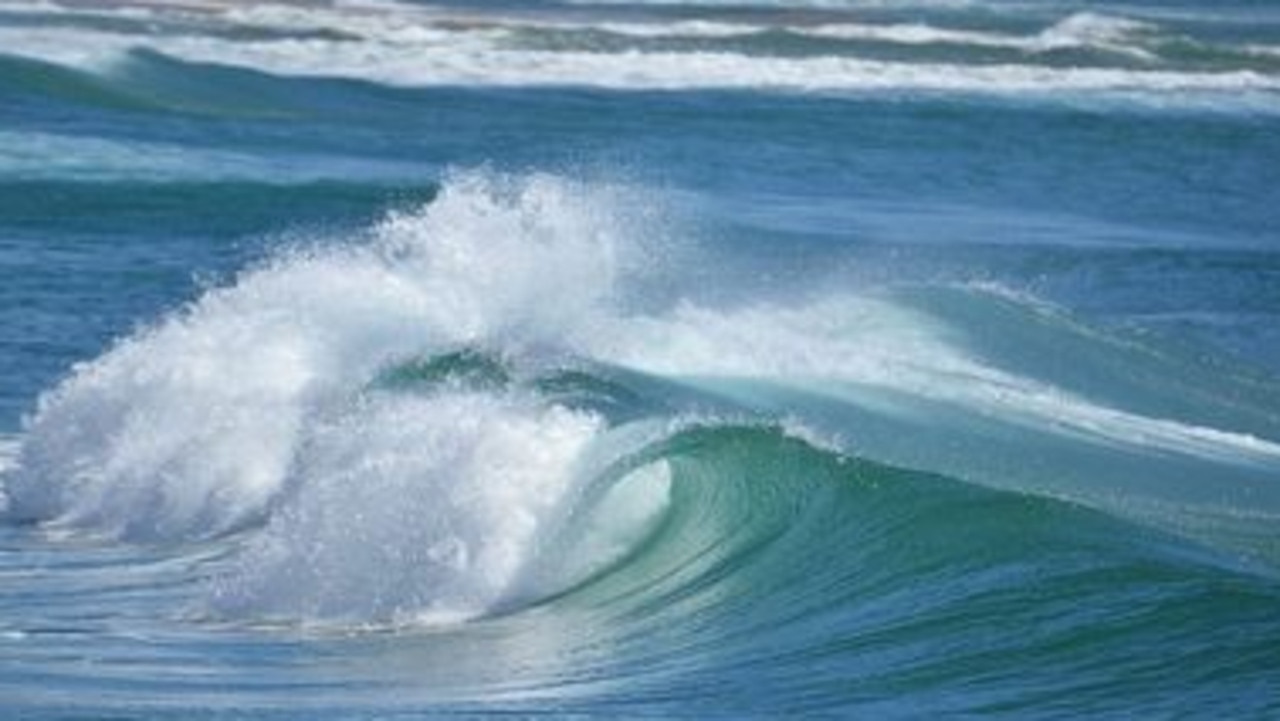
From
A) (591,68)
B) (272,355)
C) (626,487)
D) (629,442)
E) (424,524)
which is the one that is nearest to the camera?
(424,524)

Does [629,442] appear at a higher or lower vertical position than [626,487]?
higher

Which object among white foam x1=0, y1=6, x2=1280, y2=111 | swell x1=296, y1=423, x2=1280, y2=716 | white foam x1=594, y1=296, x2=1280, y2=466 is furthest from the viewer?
white foam x1=0, y1=6, x2=1280, y2=111

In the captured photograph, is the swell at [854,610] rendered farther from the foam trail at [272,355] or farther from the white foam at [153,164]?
the white foam at [153,164]

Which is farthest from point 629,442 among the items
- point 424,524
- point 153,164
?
point 153,164

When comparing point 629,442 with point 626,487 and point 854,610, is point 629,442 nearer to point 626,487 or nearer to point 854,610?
point 626,487

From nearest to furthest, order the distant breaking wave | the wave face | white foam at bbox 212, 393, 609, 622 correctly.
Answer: the wave face → white foam at bbox 212, 393, 609, 622 → the distant breaking wave

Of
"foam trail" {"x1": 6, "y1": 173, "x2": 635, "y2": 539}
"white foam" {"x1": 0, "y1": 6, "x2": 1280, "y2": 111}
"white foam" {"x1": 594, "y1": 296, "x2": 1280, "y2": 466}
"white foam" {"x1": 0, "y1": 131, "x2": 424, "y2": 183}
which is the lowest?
"white foam" {"x1": 0, "y1": 6, "x2": 1280, "y2": 111}

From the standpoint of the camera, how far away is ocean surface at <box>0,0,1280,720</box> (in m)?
11.4

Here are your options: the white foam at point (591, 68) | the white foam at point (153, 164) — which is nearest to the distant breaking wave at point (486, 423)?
the white foam at point (153, 164)

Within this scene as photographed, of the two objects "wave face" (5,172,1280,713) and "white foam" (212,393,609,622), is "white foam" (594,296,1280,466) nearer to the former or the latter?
"wave face" (5,172,1280,713)

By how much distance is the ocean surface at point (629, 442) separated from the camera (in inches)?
451

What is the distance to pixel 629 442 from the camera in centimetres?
1422

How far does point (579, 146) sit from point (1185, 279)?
1129 cm

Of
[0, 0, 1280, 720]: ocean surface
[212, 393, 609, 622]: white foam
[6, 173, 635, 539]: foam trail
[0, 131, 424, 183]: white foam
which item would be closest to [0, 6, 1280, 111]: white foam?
[0, 131, 424, 183]: white foam
